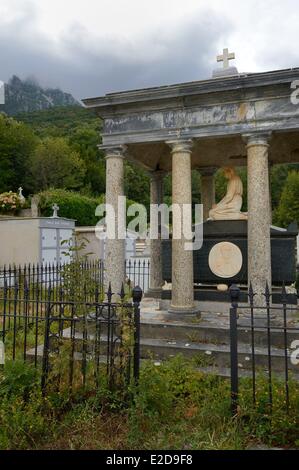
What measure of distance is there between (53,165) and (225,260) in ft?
98.9

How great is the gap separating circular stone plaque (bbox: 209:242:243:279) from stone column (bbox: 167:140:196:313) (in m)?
1.02

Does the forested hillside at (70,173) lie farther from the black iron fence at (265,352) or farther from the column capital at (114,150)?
the black iron fence at (265,352)

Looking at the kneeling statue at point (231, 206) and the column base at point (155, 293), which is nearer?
the kneeling statue at point (231, 206)

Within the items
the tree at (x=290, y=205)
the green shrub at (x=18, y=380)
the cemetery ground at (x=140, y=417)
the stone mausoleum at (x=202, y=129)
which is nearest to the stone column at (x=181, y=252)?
the stone mausoleum at (x=202, y=129)

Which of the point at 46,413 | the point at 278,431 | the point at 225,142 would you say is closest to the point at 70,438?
the point at 46,413

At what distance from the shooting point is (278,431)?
3.40 meters

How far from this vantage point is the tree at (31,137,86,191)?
34.7 m

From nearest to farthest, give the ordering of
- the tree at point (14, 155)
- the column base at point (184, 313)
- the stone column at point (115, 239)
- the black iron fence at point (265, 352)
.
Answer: the black iron fence at point (265, 352) → the column base at point (184, 313) → the stone column at point (115, 239) → the tree at point (14, 155)

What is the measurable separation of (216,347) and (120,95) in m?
4.46

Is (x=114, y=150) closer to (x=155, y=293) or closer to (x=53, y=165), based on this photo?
(x=155, y=293)

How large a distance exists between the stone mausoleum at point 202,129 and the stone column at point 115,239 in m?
0.02

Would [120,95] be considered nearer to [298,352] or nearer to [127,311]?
[127,311]

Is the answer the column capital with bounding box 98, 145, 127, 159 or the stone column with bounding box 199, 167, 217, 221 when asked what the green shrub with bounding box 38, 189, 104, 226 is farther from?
the column capital with bounding box 98, 145, 127, 159

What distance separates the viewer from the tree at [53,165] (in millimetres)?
34656
